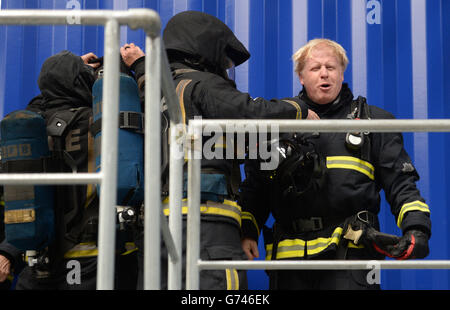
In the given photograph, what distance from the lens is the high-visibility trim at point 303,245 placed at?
8.03 ft

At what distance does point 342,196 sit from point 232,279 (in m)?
0.60

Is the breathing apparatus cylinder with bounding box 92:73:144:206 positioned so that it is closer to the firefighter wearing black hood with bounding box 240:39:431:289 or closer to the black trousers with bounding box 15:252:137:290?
the black trousers with bounding box 15:252:137:290

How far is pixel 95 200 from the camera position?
243 cm

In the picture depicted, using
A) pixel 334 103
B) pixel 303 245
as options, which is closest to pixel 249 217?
pixel 303 245

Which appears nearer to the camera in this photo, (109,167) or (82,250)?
(109,167)

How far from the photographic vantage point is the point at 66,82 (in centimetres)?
259

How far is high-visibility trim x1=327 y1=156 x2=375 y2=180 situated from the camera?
8.28ft

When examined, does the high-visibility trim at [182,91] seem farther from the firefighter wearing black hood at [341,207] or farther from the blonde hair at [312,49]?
the blonde hair at [312,49]

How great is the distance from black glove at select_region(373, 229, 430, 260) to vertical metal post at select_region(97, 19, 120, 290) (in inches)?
61.9

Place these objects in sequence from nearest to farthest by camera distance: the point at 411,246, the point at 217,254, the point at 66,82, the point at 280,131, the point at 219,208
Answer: the point at 280,131 → the point at 217,254 → the point at 219,208 → the point at 411,246 → the point at 66,82

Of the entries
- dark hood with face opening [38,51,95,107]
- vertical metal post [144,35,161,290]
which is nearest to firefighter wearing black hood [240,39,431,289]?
dark hood with face opening [38,51,95,107]

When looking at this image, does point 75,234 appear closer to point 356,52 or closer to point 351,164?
point 351,164
